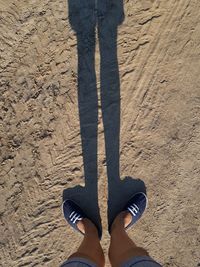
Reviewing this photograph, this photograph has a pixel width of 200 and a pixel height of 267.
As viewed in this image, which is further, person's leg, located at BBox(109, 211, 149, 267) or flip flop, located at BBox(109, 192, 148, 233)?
flip flop, located at BBox(109, 192, 148, 233)

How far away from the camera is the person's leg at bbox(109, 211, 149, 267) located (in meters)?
2.91

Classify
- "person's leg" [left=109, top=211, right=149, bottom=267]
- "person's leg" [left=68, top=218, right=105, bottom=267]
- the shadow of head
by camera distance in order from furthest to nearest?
1. the shadow of head
2. "person's leg" [left=68, top=218, right=105, bottom=267]
3. "person's leg" [left=109, top=211, right=149, bottom=267]

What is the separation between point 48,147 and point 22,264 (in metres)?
1.09

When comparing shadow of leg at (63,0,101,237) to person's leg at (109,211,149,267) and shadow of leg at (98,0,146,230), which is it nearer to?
shadow of leg at (98,0,146,230)

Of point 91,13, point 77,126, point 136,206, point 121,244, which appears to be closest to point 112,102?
point 77,126

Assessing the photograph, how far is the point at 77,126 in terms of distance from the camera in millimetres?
3525

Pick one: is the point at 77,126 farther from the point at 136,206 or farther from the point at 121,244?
the point at 121,244

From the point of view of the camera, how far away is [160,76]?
353 centimetres

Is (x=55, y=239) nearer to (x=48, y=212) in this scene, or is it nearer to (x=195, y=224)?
(x=48, y=212)

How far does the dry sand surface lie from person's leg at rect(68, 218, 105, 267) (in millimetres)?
153

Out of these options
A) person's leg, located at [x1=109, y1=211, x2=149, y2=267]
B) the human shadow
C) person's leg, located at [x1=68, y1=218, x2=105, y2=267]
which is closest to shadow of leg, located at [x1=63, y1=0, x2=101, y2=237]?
the human shadow

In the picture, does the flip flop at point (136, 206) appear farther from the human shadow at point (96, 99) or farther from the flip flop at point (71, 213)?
the flip flop at point (71, 213)

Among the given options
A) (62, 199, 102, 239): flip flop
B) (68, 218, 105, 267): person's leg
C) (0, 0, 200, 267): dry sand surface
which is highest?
(0, 0, 200, 267): dry sand surface

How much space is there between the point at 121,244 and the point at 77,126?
3.54ft
